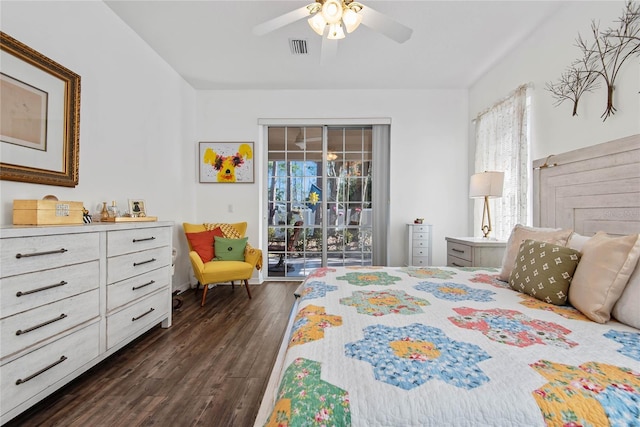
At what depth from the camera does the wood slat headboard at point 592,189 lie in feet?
5.84

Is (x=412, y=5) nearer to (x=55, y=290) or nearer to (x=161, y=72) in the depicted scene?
(x=161, y=72)

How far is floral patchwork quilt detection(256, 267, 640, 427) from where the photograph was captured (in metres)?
0.71

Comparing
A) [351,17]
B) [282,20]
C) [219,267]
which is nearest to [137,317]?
[219,267]

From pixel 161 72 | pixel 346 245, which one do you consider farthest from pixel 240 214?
pixel 161 72

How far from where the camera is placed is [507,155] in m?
3.18

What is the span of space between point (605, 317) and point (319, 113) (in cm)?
373

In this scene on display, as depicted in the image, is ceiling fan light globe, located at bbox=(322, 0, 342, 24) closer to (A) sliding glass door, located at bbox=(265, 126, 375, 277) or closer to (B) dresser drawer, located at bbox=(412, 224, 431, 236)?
(A) sliding glass door, located at bbox=(265, 126, 375, 277)

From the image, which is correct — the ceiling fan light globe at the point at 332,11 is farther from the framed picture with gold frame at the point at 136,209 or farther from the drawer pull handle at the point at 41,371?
the drawer pull handle at the point at 41,371

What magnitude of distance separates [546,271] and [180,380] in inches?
86.2

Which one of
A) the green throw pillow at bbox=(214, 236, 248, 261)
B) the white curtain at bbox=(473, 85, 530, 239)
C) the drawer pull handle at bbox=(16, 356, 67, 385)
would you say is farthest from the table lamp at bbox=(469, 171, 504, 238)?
the drawer pull handle at bbox=(16, 356, 67, 385)

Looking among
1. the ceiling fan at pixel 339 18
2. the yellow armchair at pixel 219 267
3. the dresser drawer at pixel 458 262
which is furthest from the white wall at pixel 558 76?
the yellow armchair at pixel 219 267

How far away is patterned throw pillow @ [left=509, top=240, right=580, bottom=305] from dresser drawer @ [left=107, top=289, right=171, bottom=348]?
2.53 m

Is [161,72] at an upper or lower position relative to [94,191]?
upper

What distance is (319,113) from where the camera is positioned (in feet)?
13.8
